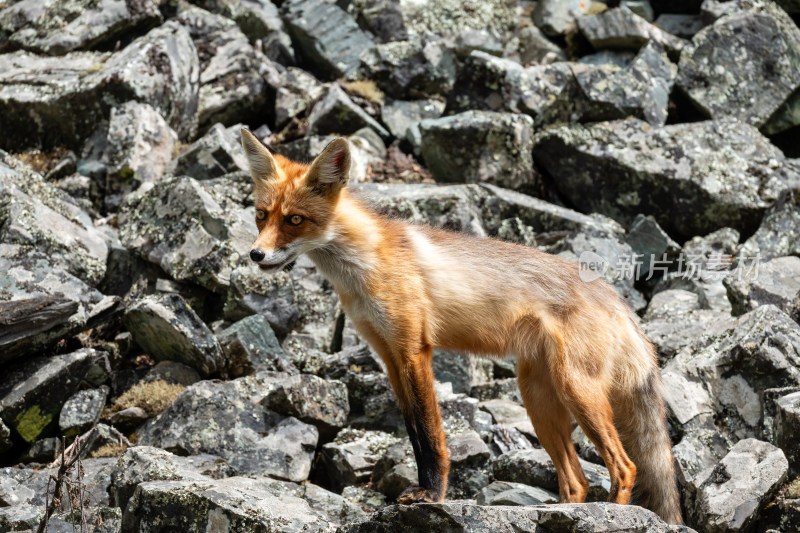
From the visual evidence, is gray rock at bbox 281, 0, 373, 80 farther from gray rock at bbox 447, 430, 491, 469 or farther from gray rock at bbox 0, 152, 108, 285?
gray rock at bbox 447, 430, 491, 469

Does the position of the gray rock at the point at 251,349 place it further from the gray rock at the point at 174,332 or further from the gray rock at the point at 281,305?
the gray rock at the point at 281,305

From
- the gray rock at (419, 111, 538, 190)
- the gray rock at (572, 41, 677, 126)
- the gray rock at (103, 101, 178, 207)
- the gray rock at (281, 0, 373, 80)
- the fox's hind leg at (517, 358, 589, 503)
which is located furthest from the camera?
the gray rock at (281, 0, 373, 80)

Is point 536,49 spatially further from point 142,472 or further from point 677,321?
point 142,472

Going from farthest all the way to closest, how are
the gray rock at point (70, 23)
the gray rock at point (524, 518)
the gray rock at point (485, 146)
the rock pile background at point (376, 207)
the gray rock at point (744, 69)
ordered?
the gray rock at point (70, 23)
the gray rock at point (744, 69)
the gray rock at point (485, 146)
the rock pile background at point (376, 207)
the gray rock at point (524, 518)

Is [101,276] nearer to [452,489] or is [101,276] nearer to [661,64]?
[452,489]

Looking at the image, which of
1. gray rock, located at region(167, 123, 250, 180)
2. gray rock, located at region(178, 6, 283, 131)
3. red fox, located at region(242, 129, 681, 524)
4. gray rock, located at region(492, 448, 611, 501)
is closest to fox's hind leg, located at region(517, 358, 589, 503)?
red fox, located at region(242, 129, 681, 524)

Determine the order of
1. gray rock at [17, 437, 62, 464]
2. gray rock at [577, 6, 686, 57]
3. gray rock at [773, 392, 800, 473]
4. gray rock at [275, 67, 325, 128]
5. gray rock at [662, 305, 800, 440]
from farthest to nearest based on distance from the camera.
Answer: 1. gray rock at [577, 6, 686, 57]
2. gray rock at [275, 67, 325, 128]
3. gray rock at [17, 437, 62, 464]
4. gray rock at [662, 305, 800, 440]
5. gray rock at [773, 392, 800, 473]

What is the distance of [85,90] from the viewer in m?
13.6

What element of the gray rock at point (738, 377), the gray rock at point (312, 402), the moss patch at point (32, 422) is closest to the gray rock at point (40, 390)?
the moss patch at point (32, 422)

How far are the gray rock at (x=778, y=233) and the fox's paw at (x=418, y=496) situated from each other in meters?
7.68

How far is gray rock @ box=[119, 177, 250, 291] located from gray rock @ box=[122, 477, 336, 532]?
4.77 metres

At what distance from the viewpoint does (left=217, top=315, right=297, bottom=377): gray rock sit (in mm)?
9828

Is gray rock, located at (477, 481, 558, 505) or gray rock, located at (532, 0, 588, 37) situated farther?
gray rock, located at (532, 0, 588, 37)

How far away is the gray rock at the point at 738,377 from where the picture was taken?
8.23m
